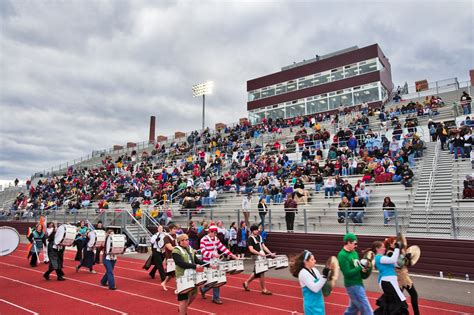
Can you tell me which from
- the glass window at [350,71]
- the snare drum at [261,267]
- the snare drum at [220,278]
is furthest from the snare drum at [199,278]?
the glass window at [350,71]

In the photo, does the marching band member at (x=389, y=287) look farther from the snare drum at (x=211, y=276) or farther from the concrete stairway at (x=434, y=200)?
the concrete stairway at (x=434, y=200)

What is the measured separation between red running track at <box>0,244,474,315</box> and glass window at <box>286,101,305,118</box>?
3269 cm

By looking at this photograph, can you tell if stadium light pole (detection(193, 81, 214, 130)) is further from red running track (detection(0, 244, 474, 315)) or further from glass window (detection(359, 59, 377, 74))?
red running track (detection(0, 244, 474, 315))

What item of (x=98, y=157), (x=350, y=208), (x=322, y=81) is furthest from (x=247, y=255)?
(x=98, y=157)

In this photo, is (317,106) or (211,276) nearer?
(211,276)

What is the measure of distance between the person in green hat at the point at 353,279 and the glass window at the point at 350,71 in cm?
3721

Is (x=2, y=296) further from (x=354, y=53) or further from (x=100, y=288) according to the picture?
(x=354, y=53)

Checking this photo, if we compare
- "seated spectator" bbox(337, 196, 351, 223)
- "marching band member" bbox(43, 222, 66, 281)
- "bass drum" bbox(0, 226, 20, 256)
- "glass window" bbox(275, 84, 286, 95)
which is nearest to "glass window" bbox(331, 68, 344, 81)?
"glass window" bbox(275, 84, 286, 95)

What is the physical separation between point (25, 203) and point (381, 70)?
134 feet

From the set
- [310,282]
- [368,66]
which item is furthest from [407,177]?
[368,66]

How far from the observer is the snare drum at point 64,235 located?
1255 cm

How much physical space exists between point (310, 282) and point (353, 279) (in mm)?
1323

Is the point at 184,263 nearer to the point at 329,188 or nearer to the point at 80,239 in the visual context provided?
the point at 80,239

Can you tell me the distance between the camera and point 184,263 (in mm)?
7414
